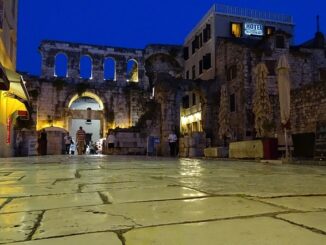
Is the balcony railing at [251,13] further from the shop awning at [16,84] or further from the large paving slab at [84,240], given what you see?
the large paving slab at [84,240]

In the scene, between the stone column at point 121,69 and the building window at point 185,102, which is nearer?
the stone column at point 121,69

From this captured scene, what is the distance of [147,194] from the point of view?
9.36 ft

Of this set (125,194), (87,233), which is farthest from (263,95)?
(87,233)

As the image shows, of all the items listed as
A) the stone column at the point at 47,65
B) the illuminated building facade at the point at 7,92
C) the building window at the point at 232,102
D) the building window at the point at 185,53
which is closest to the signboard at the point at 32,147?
the illuminated building facade at the point at 7,92

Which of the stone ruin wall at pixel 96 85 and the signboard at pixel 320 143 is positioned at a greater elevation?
the stone ruin wall at pixel 96 85

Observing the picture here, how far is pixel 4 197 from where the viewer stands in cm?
283

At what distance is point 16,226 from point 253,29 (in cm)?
3316

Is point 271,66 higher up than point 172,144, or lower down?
higher up

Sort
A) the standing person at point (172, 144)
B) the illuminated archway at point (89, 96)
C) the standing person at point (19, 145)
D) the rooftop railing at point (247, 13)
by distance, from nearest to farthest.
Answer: the standing person at point (19, 145) → the standing person at point (172, 144) → the rooftop railing at point (247, 13) → the illuminated archway at point (89, 96)

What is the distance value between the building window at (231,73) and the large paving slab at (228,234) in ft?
88.7

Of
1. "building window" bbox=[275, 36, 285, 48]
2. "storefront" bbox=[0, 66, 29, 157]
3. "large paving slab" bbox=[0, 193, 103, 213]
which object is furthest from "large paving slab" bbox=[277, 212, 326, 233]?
"building window" bbox=[275, 36, 285, 48]

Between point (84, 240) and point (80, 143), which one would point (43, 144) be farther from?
point (84, 240)

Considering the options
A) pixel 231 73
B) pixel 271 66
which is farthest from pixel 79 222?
pixel 231 73

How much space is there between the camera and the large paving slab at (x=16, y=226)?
1592mm
